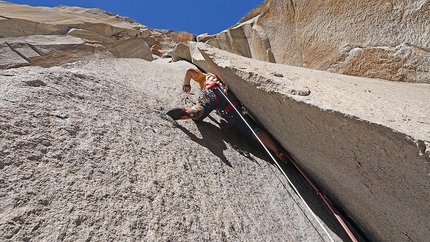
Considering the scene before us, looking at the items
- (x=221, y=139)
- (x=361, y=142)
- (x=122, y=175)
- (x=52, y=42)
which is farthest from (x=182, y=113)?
(x=52, y=42)

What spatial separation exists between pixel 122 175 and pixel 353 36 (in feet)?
11.4

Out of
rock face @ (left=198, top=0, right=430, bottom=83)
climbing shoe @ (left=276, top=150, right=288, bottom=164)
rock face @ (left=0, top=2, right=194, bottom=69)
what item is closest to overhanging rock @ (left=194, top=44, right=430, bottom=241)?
climbing shoe @ (left=276, top=150, right=288, bottom=164)

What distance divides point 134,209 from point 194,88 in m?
2.84

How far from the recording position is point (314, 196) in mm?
2406

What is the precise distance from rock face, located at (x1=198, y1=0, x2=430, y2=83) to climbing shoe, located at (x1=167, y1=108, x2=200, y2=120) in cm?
247

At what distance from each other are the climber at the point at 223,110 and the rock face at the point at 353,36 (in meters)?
1.88

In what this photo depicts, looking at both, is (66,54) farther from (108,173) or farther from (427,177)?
(427,177)

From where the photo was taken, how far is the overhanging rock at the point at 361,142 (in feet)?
4.30

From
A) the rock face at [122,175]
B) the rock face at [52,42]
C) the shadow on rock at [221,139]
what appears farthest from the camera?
the rock face at [52,42]

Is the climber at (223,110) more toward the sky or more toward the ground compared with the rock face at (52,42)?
more toward the ground

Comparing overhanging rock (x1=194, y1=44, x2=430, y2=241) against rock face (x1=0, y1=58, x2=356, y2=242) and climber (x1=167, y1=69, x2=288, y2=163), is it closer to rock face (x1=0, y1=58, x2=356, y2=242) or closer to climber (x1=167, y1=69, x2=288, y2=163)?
climber (x1=167, y1=69, x2=288, y2=163)

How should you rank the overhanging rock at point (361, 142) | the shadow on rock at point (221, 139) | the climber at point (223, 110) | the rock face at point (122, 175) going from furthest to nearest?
the climber at point (223, 110) → the shadow on rock at point (221, 139) → the overhanging rock at point (361, 142) → the rock face at point (122, 175)

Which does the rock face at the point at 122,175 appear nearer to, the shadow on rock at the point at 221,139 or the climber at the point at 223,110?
the shadow on rock at the point at 221,139

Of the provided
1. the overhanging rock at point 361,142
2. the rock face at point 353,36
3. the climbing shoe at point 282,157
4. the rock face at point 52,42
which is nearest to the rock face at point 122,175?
the climbing shoe at point 282,157
